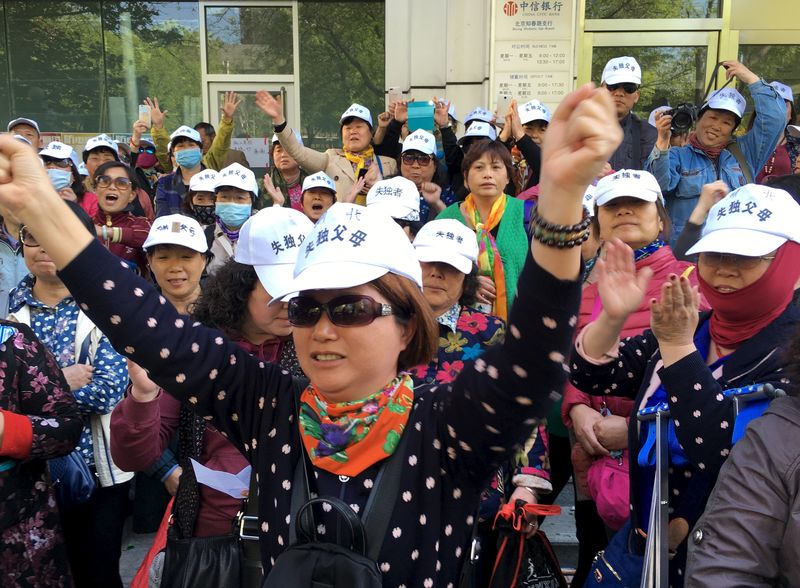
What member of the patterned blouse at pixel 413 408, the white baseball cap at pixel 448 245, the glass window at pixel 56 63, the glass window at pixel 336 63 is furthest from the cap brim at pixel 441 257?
the glass window at pixel 56 63

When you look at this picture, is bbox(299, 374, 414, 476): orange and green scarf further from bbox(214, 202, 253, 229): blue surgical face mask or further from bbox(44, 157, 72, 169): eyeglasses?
bbox(44, 157, 72, 169): eyeglasses

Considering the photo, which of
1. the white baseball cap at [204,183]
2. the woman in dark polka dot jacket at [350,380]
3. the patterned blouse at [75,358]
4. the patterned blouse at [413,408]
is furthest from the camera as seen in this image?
the white baseball cap at [204,183]

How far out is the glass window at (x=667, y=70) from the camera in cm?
873

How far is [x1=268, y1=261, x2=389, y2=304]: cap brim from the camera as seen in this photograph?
1.53 meters

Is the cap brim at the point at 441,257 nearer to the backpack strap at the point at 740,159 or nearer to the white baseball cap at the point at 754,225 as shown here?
the white baseball cap at the point at 754,225

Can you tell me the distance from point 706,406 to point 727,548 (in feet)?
1.48

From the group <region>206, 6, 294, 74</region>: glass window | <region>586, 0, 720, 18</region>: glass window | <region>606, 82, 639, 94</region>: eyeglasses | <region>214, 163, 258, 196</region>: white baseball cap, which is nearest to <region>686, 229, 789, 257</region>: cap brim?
<region>606, 82, 639, 94</region>: eyeglasses

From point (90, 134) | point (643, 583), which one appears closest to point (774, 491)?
point (643, 583)

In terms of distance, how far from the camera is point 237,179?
17.5 ft

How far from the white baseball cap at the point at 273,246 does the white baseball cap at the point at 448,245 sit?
0.79m

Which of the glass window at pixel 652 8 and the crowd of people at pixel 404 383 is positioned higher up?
the glass window at pixel 652 8

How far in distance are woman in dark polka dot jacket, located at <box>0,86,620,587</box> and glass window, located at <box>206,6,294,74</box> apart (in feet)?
29.6

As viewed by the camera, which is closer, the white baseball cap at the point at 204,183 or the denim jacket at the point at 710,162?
the denim jacket at the point at 710,162

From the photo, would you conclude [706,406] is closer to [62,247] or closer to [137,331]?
[137,331]
